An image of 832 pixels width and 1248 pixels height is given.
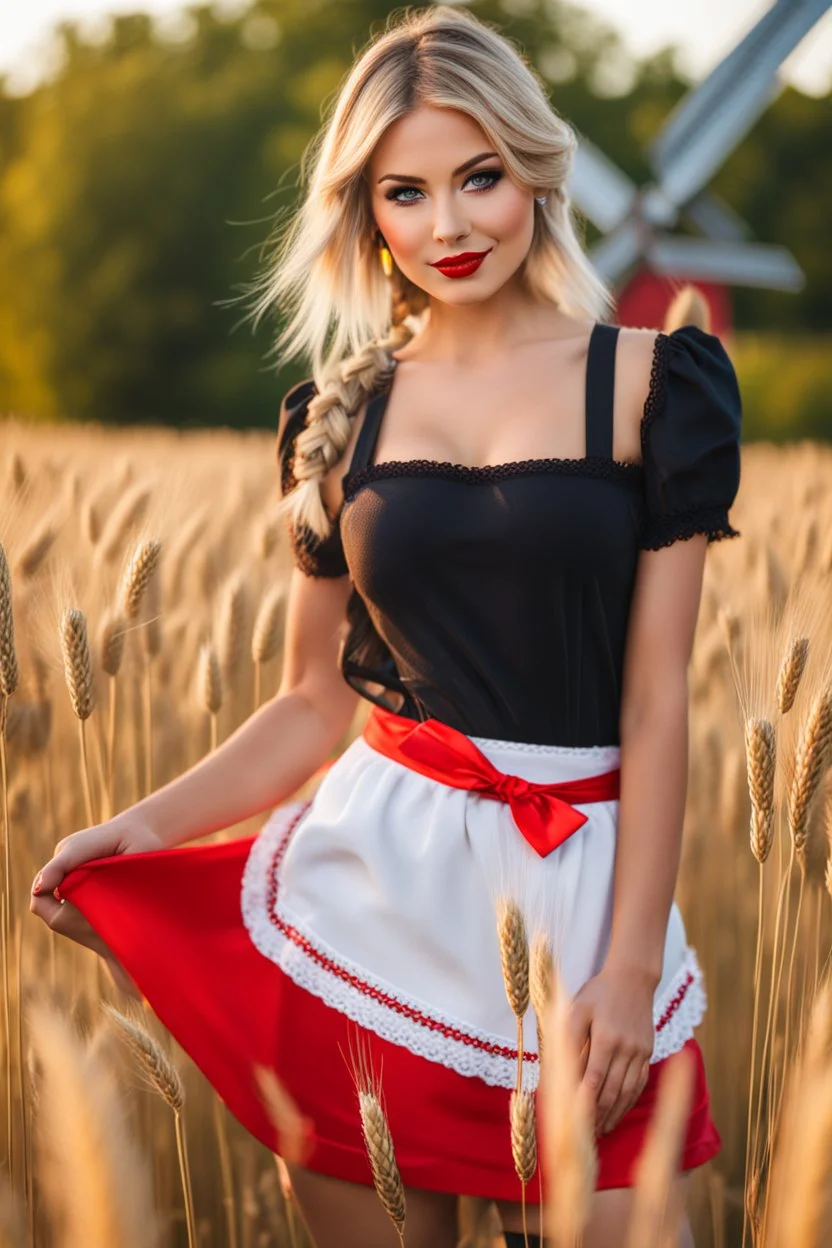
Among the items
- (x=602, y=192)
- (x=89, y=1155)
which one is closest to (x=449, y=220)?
(x=89, y=1155)

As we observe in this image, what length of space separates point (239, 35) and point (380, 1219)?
34.7m

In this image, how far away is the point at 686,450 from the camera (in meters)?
1.35

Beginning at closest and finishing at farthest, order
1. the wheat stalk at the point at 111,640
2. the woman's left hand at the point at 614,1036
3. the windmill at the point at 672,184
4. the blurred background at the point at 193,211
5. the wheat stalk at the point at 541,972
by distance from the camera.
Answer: the wheat stalk at the point at 541,972
the woman's left hand at the point at 614,1036
the wheat stalk at the point at 111,640
the windmill at the point at 672,184
the blurred background at the point at 193,211

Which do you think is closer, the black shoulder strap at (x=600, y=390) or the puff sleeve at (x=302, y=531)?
the black shoulder strap at (x=600, y=390)

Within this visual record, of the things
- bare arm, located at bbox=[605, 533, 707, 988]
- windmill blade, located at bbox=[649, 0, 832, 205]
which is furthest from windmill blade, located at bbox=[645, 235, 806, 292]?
bare arm, located at bbox=[605, 533, 707, 988]

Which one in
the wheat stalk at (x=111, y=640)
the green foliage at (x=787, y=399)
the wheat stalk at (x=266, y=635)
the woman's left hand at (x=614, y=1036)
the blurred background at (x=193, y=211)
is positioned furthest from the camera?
the blurred background at (x=193, y=211)

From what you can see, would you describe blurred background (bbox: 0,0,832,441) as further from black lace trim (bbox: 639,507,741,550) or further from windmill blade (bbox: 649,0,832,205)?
black lace trim (bbox: 639,507,741,550)

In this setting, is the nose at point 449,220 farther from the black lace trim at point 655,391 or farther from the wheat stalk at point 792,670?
the wheat stalk at point 792,670

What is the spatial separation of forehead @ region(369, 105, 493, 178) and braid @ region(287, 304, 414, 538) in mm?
272

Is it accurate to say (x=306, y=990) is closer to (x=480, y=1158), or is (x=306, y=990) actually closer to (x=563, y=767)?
(x=480, y=1158)

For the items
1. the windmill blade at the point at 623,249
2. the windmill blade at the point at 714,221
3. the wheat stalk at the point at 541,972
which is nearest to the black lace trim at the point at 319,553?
the wheat stalk at the point at 541,972

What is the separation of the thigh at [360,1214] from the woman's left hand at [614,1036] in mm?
239

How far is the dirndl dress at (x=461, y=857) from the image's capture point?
4.29 feet

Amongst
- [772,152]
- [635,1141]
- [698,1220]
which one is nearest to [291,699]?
[635,1141]
